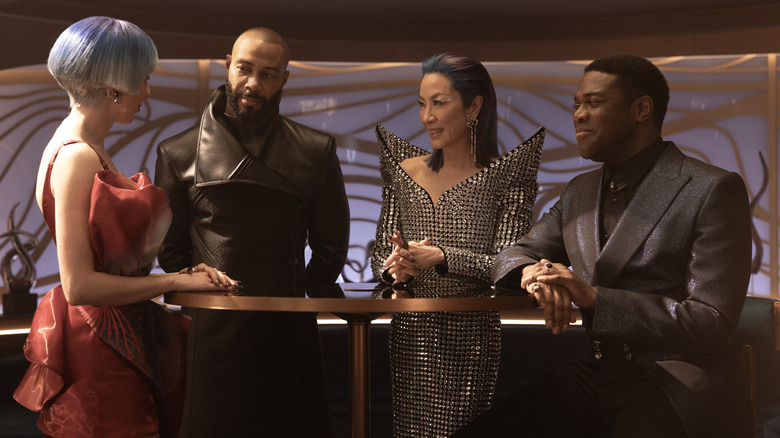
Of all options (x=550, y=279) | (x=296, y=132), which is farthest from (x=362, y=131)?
(x=550, y=279)

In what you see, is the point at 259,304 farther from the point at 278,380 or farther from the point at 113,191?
the point at 278,380

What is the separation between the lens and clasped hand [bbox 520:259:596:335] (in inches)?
83.1

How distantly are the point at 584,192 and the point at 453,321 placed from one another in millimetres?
645

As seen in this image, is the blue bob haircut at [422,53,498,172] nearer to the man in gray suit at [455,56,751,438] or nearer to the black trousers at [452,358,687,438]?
the man in gray suit at [455,56,751,438]

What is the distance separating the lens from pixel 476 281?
2580 millimetres

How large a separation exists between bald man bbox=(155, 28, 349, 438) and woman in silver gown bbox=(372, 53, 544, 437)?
31 centimetres

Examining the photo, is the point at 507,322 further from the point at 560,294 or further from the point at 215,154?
the point at 560,294

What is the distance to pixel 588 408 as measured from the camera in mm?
2252

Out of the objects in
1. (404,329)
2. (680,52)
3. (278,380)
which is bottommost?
(278,380)

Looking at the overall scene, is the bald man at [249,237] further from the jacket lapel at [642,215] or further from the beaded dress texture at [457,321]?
the jacket lapel at [642,215]

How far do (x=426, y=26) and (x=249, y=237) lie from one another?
415 cm

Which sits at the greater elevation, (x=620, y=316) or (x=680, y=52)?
(x=680, y=52)

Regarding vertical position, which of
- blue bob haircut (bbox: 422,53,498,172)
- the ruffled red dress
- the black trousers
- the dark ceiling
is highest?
the dark ceiling

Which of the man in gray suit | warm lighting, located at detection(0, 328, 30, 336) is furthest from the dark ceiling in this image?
the man in gray suit
